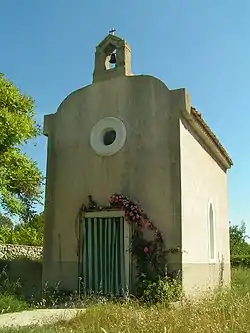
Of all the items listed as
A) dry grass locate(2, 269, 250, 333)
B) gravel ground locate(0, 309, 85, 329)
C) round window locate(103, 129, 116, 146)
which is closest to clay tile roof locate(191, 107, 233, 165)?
round window locate(103, 129, 116, 146)

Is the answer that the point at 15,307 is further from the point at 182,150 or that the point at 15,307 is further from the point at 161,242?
the point at 182,150

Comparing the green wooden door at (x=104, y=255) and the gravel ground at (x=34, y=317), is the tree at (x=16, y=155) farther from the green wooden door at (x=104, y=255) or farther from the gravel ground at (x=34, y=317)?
the gravel ground at (x=34, y=317)

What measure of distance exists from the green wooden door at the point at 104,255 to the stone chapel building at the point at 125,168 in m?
0.04

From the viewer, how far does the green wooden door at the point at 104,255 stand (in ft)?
43.5

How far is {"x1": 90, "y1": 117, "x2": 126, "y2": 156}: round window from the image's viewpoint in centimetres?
1417

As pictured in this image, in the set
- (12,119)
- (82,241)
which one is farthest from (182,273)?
(12,119)

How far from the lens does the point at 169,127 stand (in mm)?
13469

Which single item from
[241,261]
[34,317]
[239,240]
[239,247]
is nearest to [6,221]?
[34,317]

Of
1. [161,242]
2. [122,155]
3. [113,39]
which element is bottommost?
[161,242]

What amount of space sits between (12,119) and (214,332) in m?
9.76

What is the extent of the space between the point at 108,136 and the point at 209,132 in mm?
3656

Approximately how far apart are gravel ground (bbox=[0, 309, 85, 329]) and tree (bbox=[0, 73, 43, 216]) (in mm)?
4544

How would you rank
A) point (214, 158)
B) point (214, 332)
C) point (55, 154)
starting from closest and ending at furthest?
point (214, 332), point (55, 154), point (214, 158)

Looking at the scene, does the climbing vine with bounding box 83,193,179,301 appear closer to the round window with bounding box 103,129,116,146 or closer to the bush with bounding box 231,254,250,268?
the round window with bounding box 103,129,116,146
